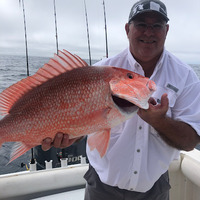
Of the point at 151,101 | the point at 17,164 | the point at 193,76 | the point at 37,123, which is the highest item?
the point at 193,76

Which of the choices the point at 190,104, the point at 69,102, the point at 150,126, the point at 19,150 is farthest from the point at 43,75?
the point at 190,104

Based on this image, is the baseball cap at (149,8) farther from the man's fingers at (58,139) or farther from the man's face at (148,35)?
the man's fingers at (58,139)

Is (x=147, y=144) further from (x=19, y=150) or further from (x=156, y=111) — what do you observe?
(x=19, y=150)

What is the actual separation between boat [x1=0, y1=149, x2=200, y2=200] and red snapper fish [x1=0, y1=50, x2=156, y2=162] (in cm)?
124

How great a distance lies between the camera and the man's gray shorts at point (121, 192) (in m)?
1.73

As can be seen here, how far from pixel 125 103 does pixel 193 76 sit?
697mm

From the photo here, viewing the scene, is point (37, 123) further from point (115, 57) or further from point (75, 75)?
point (115, 57)

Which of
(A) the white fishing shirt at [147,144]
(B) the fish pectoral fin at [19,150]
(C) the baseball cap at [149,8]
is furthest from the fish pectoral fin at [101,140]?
(C) the baseball cap at [149,8]

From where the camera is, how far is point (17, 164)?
533 centimetres

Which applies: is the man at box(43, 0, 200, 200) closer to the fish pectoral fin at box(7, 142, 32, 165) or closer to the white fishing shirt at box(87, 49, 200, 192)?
the white fishing shirt at box(87, 49, 200, 192)

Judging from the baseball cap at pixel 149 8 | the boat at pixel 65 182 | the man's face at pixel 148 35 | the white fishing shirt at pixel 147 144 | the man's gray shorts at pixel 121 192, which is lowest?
the boat at pixel 65 182

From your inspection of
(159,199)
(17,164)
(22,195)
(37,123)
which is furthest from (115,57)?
(17,164)

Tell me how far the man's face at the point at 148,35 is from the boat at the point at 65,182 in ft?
5.29

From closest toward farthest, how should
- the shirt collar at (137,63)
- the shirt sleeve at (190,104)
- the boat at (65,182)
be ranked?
the shirt sleeve at (190,104), the shirt collar at (137,63), the boat at (65,182)
